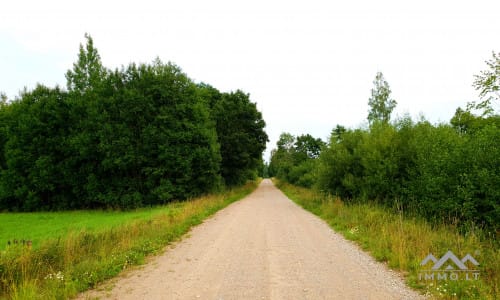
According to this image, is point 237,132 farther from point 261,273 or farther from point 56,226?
point 261,273

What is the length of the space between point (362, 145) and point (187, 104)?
589 inches

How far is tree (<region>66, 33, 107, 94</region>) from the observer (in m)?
28.5

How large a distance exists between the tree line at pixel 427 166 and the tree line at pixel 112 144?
1127cm

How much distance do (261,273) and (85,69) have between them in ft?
110

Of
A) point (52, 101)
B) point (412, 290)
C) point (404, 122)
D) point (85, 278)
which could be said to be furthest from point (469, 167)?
point (52, 101)

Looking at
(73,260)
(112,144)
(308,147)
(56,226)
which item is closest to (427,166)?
(73,260)

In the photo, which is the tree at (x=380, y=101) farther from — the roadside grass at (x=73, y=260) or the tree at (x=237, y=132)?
the roadside grass at (x=73, y=260)

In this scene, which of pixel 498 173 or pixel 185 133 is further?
pixel 185 133

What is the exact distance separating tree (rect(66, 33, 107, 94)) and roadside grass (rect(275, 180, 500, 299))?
101ft

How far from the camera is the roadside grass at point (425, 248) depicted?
4.36 m

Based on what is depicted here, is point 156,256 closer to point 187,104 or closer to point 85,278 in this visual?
point 85,278

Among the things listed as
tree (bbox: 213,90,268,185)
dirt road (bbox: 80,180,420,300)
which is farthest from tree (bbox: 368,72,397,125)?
dirt road (bbox: 80,180,420,300)

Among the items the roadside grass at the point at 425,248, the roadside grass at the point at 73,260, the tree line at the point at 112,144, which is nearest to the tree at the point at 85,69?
the tree line at the point at 112,144

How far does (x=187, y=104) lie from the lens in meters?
22.0
